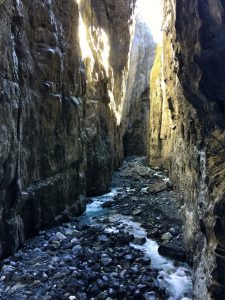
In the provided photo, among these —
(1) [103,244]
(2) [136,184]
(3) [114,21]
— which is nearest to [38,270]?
(1) [103,244]

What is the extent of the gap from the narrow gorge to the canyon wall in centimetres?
4

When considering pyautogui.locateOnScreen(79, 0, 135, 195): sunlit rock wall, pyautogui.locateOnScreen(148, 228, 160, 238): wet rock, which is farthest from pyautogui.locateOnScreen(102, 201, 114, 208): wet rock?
pyautogui.locateOnScreen(148, 228, 160, 238): wet rock

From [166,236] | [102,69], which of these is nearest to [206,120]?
[166,236]

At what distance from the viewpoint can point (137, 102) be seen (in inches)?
1639

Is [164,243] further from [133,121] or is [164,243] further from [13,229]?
[133,121]

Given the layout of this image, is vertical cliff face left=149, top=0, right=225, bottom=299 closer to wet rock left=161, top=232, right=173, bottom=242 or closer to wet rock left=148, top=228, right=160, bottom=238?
wet rock left=161, top=232, right=173, bottom=242

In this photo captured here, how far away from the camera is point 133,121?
134 ft

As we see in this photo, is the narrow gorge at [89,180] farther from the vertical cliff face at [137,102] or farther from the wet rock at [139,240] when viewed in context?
the vertical cliff face at [137,102]

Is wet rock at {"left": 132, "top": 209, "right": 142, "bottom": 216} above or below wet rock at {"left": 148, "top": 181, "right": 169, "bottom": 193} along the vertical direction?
below

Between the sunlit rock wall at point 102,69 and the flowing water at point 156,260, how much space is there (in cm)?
339

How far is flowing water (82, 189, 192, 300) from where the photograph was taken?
25.6ft

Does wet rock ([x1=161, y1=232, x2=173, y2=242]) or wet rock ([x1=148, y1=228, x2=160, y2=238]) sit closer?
wet rock ([x1=161, y1=232, x2=173, y2=242])

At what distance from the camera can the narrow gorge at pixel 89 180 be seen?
6500 mm

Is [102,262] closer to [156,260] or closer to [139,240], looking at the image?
[156,260]
